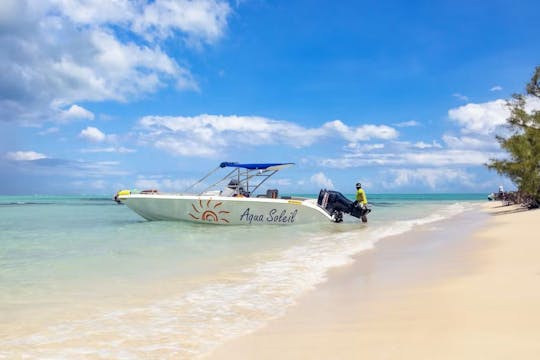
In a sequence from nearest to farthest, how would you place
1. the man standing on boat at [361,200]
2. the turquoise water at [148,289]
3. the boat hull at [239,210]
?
the turquoise water at [148,289], the boat hull at [239,210], the man standing on boat at [361,200]

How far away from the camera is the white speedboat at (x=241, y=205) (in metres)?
17.2

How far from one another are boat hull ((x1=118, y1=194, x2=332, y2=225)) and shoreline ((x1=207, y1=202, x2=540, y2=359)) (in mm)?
9439

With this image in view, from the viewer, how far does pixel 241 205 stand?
17.3 m

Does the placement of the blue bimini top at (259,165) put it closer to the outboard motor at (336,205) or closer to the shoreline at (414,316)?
the outboard motor at (336,205)

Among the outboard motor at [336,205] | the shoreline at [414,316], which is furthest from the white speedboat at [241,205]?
the shoreline at [414,316]

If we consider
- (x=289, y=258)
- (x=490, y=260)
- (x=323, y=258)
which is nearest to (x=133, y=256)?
(x=289, y=258)

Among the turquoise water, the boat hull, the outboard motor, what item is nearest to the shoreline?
the turquoise water

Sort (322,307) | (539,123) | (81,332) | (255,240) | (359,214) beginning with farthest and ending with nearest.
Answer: (539,123)
(359,214)
(255,240)
(322,307)
(81,332)

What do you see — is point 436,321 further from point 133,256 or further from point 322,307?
point 133,256

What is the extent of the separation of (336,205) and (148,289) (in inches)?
492

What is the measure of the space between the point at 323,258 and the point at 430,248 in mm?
2733

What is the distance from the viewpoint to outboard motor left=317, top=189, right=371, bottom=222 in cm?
1792

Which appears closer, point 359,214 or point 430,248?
point 430,248

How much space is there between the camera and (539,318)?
154 inches
